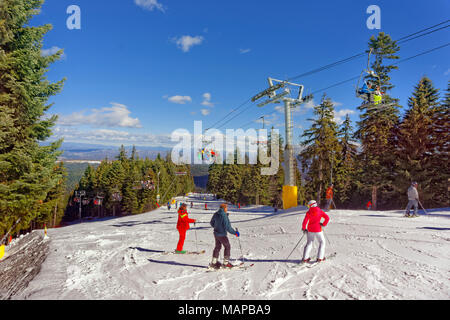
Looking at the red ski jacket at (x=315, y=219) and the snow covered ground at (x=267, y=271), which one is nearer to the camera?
the snow covered ground at (x=267, y=271)

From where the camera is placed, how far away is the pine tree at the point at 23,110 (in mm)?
10594

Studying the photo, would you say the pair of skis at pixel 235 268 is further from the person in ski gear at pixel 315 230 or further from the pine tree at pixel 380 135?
the pine tree at pixel 380 135

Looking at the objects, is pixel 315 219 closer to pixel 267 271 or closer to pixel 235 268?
pixel 267 271

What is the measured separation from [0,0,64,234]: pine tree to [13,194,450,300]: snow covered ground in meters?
3.36

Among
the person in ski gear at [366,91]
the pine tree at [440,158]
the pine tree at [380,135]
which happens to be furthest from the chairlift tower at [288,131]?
the pine tree at [440,158]

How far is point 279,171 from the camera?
4778cm

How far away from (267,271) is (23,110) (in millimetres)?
13813

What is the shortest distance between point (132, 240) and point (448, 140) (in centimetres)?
3129

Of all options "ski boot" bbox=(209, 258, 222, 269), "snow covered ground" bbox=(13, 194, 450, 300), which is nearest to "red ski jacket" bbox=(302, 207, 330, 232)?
"snow covered ground" bbox=(13, 194, 450, 300)

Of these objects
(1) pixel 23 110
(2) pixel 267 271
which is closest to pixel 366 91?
(2) pixel 267 271

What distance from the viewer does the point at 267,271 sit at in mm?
6578

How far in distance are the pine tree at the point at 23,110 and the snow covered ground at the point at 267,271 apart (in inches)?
132

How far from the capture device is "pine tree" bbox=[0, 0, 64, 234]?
10.6 meters

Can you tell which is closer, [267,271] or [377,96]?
[267,271]
